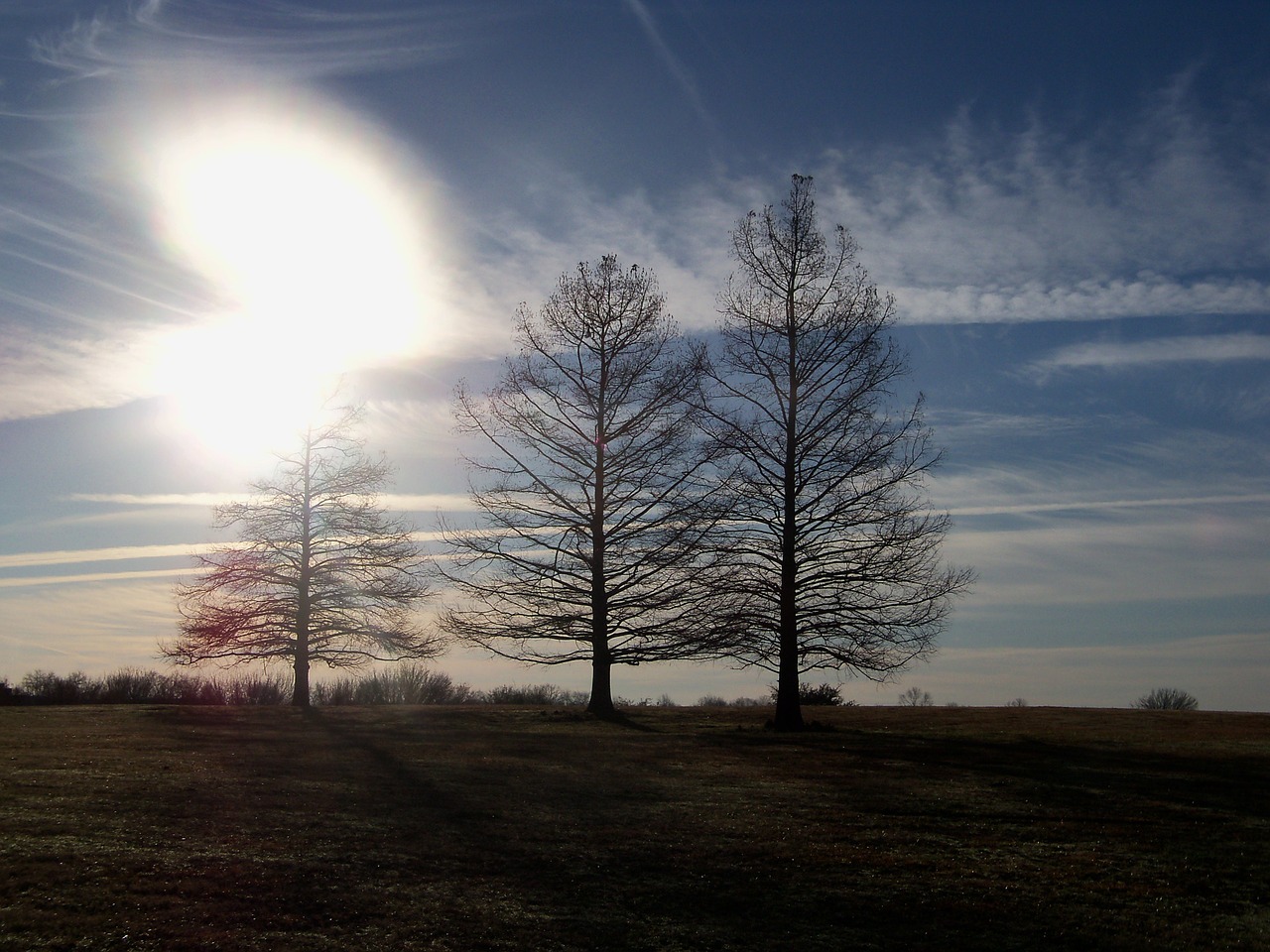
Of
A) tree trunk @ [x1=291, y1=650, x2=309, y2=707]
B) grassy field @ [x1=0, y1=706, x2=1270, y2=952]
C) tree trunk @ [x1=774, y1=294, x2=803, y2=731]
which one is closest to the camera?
grassy field @ [x1=0, y1=706, x2=1270, y2=952]

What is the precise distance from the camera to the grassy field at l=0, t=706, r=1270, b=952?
792 cm

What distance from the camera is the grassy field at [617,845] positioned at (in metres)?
7.92

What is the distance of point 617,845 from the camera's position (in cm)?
1037

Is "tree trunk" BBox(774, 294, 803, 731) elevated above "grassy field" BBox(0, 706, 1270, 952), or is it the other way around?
"tree trunk" BBox(774, 294, 803, 731)

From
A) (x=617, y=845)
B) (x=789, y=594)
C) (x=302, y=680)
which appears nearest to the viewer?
(x=617, y=845)

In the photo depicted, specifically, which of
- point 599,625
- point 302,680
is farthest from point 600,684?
point 302,680

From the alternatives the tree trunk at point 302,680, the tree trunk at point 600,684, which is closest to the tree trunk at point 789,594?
the tree trunk at point 600,684

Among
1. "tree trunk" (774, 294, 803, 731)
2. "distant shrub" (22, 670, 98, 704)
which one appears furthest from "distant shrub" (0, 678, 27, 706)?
"tree trunk" (774, 294, 803, 731)

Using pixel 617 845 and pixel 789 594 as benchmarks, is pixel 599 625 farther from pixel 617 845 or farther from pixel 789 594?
pixel 617 845

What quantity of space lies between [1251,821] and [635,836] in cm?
714

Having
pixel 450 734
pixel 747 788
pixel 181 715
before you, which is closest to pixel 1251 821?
pixel 747 788

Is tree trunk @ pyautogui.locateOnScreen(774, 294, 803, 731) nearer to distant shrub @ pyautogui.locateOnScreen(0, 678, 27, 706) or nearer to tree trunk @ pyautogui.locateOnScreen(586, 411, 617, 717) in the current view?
tree trunk @ pyautogui.locateOnScreen(586, 411, 617, 717)

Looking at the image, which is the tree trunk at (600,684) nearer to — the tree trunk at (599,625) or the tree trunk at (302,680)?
the tree trunk at (599,625)

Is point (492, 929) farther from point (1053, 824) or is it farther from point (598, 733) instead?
point (598, 733)
